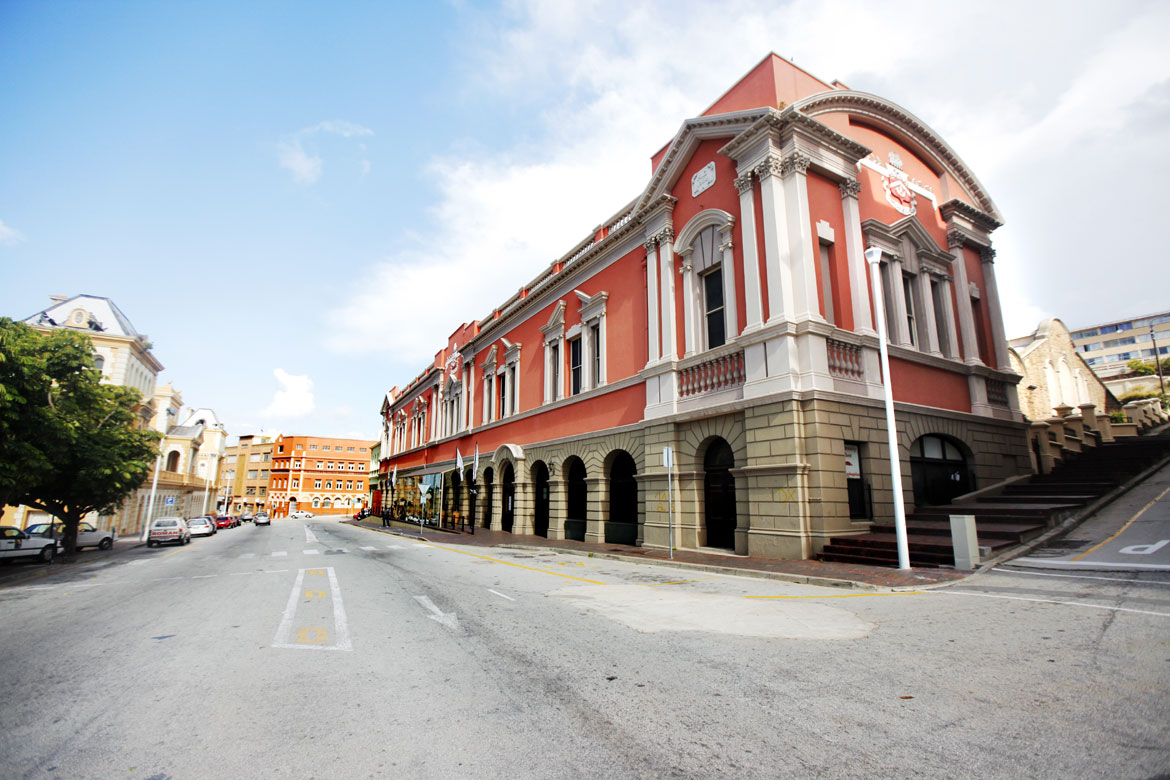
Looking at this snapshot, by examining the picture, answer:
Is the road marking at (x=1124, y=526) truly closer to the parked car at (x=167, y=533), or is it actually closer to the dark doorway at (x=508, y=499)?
the dark doorway at (x=508, y=499)

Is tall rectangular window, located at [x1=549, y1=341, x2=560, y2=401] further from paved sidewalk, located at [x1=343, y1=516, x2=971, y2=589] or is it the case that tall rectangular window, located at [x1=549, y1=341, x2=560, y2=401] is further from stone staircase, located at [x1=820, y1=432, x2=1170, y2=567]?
stone staircase, located at [x1=820, y1=432, x2=1170, y2=567]

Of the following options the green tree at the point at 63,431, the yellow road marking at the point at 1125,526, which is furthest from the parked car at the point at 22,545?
the yellow road marking at the point at 1125,526

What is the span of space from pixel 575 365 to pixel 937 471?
1477 centimetres

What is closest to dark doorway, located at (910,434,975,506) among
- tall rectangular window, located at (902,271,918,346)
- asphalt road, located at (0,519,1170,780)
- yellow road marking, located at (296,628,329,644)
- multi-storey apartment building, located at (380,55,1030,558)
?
multi-storey apartment building, located at (380,55,1030,558)

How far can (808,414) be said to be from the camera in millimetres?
14203

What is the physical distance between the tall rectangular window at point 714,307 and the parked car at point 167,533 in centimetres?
3064

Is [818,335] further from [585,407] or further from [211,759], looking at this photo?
[211,759]

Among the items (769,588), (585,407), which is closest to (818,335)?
(769,588)

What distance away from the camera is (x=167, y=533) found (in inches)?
1211

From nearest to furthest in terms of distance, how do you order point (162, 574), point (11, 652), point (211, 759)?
1. point (211, 759)
2. point (11, 652)
3. point (162, 574)

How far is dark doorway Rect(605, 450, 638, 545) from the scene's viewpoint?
69.5ft

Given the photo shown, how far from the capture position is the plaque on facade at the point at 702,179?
18406 mm

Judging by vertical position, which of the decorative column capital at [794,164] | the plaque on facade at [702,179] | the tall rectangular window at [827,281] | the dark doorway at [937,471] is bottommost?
the dark doorway at [937,471]

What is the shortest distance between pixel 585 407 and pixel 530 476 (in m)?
6.23
